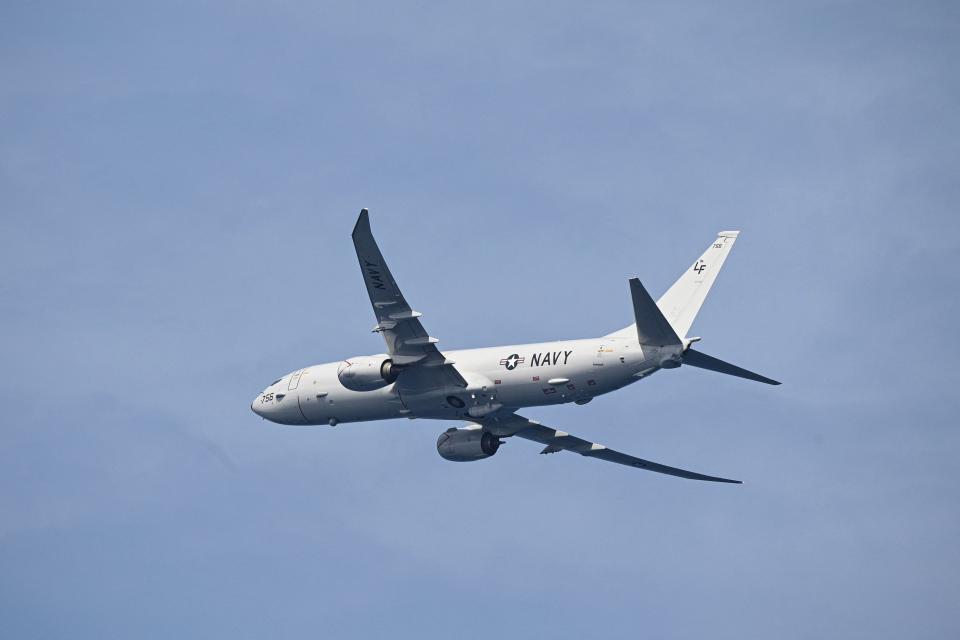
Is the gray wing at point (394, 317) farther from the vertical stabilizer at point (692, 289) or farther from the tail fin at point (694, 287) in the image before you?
the tail fin at point (694, 287)

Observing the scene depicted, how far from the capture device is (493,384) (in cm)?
6338

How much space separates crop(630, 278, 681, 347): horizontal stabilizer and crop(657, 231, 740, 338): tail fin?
7.68 feet

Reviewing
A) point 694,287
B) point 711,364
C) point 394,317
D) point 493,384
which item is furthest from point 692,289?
point 394,317

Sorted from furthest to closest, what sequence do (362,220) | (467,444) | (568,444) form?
1. (568,444)
2. (467,444)
3. (362,220)

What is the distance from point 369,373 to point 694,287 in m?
13.6

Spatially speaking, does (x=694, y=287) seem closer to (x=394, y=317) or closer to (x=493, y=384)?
(x=493, y=384)

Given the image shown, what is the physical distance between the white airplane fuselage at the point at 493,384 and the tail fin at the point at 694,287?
272 centimetres

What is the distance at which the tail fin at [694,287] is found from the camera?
62.1 metres

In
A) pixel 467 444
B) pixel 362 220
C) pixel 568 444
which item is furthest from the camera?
pixel 568 444

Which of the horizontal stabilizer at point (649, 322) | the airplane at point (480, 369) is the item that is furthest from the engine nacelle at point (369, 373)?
the horizontal stabilizer at point (649, 322)

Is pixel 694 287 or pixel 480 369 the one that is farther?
pixel 480 369

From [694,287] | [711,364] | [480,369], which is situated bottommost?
[711,364]

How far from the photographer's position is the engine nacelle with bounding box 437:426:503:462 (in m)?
69.8

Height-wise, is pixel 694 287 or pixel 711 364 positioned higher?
pixel 694 287
